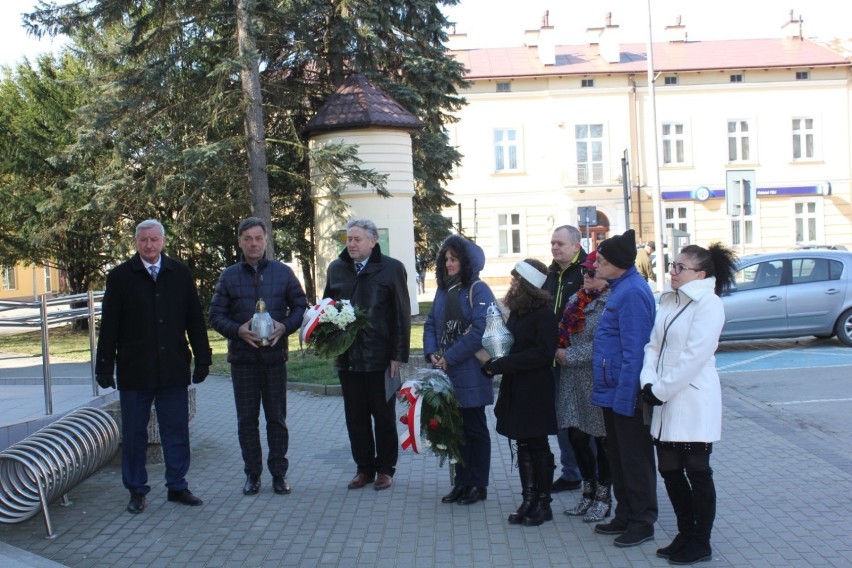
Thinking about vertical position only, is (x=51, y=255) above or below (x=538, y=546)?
above

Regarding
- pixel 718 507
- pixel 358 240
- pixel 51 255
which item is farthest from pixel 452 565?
pixel 51 255

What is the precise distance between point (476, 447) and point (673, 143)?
4214cm

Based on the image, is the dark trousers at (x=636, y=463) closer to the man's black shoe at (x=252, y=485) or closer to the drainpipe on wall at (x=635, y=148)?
the man's black shoe at (x=252, y=485)

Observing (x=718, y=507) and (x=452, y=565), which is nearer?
(x=452, y=565)

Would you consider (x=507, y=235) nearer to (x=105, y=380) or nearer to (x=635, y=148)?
(x=635, y=148)

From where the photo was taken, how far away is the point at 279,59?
71.5 feet

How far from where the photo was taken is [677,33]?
4847 centimetres

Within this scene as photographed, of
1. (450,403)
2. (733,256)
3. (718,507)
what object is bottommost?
(718,507)

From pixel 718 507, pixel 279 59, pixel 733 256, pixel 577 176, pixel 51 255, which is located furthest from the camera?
pixel 577 176

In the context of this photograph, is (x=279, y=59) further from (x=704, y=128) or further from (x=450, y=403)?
(x=704, y=128)

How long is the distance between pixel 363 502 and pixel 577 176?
39.9 meters

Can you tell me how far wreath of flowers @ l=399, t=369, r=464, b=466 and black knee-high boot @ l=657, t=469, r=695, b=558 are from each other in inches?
64.9

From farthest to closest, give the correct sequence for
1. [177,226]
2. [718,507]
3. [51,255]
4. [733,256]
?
[51,255] < [177,226] < [718,507] < [733,256]

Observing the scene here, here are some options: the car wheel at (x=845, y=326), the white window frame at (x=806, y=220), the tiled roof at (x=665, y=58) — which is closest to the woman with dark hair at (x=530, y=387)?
the car wheel at (x=845, y=326)
